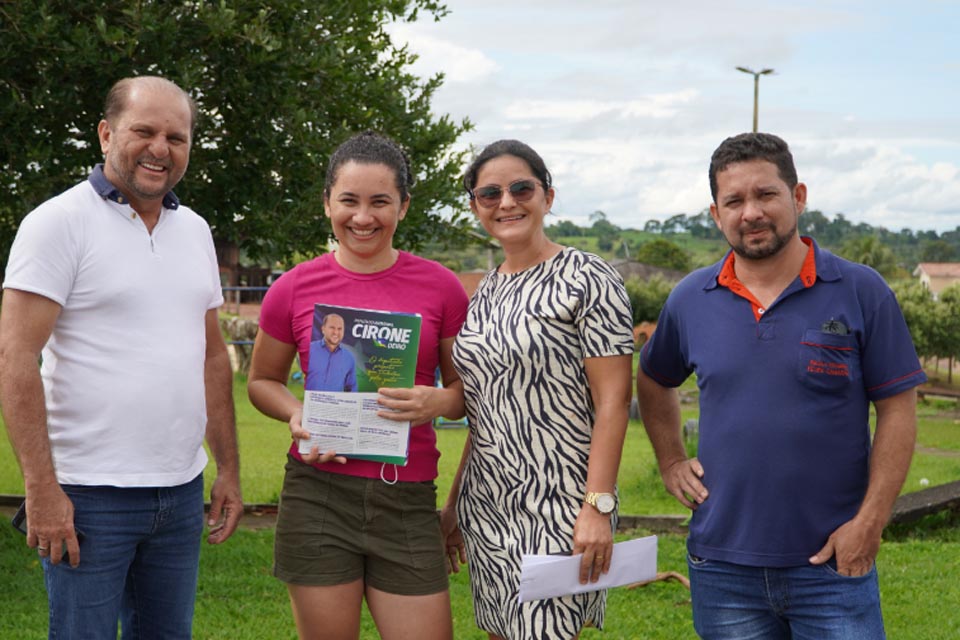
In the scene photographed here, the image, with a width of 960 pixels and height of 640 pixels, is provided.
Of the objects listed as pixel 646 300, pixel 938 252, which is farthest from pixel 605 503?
pixel 938 252

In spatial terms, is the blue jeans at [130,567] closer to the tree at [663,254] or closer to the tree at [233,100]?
the tree at [233,100]

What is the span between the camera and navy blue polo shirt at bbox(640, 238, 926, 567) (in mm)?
3137

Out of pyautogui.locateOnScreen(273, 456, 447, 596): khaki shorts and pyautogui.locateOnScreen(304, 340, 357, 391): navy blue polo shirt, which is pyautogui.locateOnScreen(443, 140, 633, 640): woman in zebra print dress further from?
pyautogui.locateOnScreen(304, 340, 357, 391): navy blue polo shirt

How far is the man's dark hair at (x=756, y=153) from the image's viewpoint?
10.7ft

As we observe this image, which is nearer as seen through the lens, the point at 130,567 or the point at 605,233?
the point at 130,567

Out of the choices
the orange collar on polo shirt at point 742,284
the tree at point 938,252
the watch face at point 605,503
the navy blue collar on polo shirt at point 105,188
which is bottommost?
the watch face at point 605,503

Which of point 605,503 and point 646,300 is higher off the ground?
point 646,300

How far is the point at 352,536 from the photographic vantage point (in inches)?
141

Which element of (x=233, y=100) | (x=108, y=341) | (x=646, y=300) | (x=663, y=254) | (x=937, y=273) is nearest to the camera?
(x=108, y=341)

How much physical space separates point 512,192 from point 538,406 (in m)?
0.71

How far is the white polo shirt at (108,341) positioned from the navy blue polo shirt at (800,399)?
1.73 metres

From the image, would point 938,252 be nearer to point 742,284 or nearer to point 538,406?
point 742,284

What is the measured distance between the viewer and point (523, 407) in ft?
11.3

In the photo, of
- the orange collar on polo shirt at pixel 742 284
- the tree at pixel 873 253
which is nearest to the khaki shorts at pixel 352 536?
the orange collar on polo shirt at pixel 742 284
